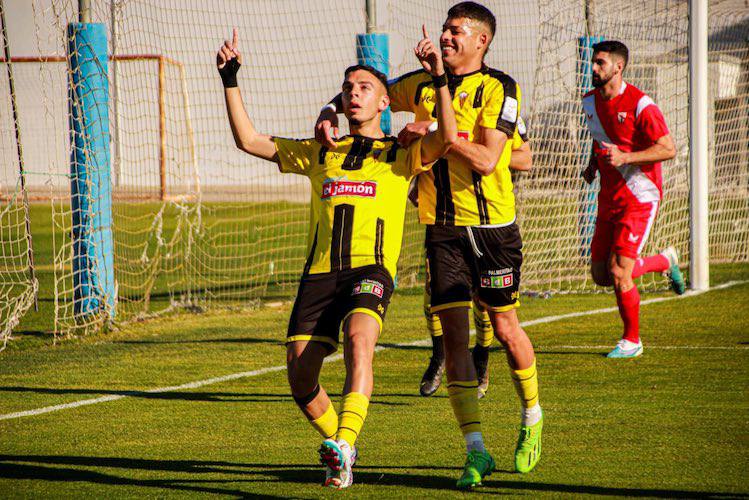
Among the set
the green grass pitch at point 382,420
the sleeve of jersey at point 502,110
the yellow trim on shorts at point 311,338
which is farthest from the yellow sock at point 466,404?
the sleeve of jersey at point 502,110

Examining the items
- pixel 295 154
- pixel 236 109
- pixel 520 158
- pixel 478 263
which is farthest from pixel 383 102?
pixel 520 158

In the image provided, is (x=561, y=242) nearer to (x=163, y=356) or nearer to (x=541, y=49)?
(x=541, y=49)

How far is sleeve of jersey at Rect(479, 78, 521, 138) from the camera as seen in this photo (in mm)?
5090

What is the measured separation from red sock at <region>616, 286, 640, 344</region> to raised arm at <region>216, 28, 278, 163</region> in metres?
4.08

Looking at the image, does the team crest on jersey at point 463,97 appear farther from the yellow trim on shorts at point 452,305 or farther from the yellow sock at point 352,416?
the yellow sock at point 352,416

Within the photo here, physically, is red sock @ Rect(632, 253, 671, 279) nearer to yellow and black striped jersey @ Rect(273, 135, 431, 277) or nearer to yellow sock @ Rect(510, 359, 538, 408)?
yellow sock @ Rect(510, 359, 538, 408)

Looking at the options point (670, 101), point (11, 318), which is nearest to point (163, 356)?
point (11, 318)

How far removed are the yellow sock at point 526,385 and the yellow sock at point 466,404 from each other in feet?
1.14

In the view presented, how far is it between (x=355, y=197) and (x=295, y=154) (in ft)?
1.42

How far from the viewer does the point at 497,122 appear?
5.09 m

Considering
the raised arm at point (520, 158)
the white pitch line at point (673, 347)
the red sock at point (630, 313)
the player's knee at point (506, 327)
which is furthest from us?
the white pitch line at point (673, 347)

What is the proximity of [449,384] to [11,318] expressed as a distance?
5595 millimetres

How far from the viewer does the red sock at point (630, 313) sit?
324 inches

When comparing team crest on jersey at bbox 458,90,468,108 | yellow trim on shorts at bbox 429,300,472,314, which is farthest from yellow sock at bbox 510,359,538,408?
team crest on jersey at bbox 458,90,468,108
